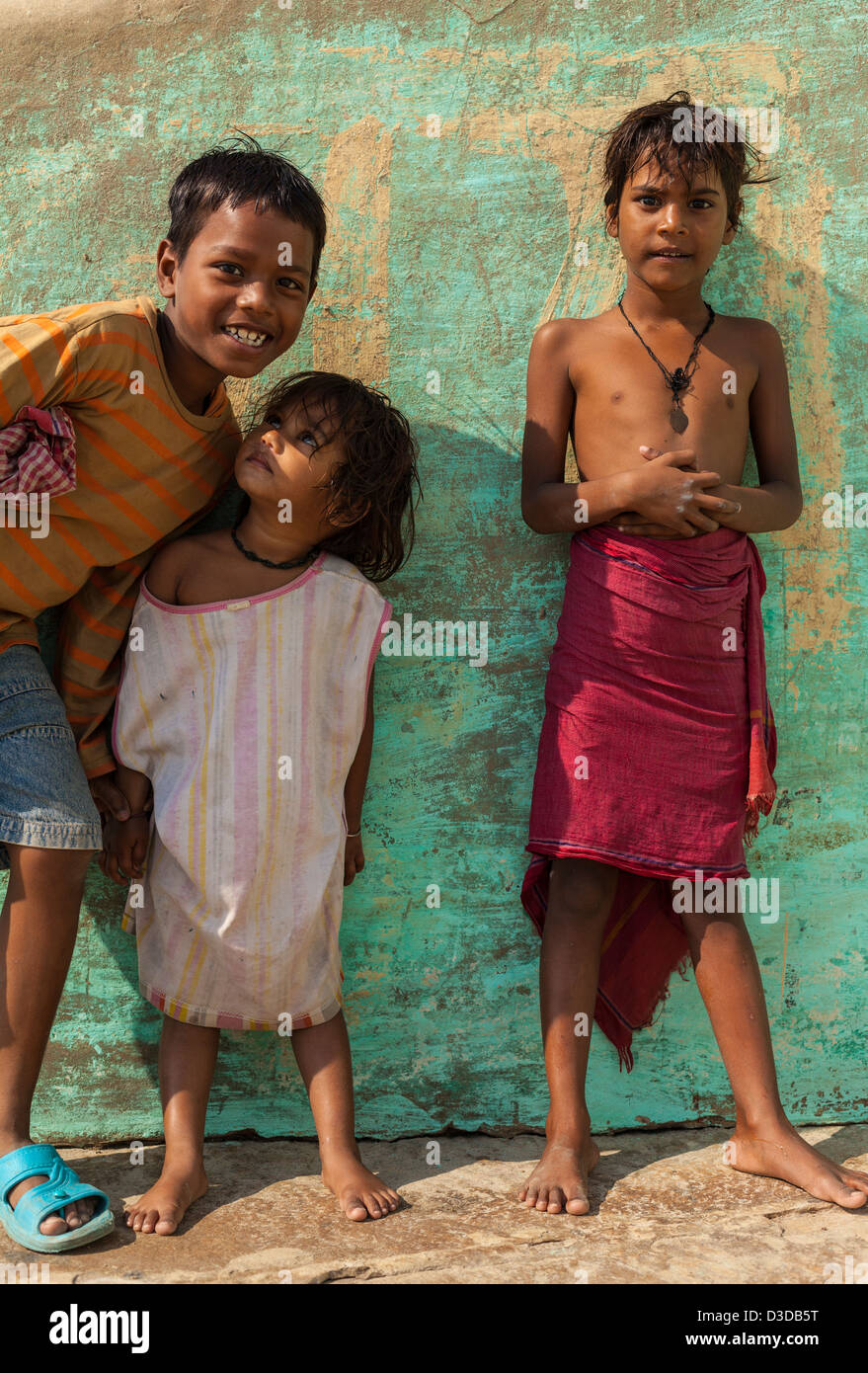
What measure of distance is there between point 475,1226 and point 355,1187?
22cm

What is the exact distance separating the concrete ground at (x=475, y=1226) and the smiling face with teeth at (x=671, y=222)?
175cm

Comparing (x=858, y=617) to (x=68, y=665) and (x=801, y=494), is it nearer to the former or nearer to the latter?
(x=801, y=494)

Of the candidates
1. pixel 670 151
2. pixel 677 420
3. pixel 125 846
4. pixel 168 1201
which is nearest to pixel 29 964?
pixel 125 846

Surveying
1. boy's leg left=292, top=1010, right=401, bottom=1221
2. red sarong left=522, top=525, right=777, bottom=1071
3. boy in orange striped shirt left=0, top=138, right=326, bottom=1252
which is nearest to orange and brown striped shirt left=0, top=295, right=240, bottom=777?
boy in orange striped shirt left=0, top=138, right=326, bottom=1252

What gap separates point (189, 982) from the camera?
92.0 inches

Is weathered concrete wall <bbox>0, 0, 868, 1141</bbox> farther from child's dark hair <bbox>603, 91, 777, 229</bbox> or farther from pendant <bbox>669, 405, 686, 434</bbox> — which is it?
pendant <bbox>669, 405, 686, 434</bbox>

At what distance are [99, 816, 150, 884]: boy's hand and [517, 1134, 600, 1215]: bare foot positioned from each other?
3.14 ft

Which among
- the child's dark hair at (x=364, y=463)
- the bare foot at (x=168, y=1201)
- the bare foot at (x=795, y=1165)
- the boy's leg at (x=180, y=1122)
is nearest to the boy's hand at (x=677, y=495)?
the child's dark hair at (x=364, y=463)

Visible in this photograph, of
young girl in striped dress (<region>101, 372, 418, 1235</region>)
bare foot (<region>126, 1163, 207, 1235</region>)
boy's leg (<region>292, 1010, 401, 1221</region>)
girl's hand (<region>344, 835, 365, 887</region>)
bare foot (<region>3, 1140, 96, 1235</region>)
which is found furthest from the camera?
girl's hand (<region>344, 835, 365, 887</region>)

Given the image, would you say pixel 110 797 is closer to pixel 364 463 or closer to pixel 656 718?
pixel 364 463

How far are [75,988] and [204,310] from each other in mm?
1382

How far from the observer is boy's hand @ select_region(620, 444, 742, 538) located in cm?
238

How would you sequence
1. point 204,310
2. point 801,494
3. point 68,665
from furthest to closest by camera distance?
1. point 801,494
2. point 68,665
3. point 204,310
